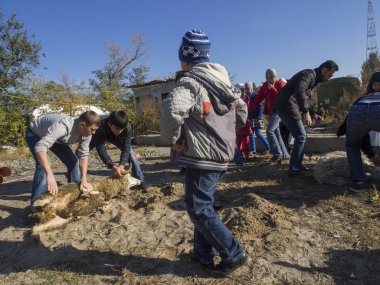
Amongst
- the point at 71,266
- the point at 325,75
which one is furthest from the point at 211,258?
the point at 325,75

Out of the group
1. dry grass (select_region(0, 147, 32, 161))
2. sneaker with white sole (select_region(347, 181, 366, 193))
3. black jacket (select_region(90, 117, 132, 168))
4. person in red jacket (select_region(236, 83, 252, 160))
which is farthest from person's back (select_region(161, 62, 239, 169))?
dry grass (select_region(0, 147, 32, 161))

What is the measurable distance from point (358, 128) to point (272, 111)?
8.61ft

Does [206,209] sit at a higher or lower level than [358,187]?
higher

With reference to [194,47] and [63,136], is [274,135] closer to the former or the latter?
[63,136]

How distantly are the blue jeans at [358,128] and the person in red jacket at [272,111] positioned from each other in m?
2.14

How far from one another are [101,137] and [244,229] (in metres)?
2.69

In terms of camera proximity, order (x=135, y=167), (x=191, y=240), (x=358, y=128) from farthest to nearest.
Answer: (x=135, y=167) → (x=358, y=128) → (x=191, y=240)

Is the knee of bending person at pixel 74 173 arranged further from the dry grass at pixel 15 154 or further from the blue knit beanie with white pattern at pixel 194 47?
the dry grass at pixel 15 154

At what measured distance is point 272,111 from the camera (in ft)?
21.3

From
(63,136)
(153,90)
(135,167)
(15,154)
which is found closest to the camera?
(63,136)

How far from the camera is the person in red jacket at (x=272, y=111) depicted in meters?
6.29

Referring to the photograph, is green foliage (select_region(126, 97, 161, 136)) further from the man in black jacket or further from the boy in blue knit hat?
the boy in blue knit hat

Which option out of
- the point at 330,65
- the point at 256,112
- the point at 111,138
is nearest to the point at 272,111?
the point at 256,112

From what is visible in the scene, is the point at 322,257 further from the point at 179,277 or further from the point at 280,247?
the point at 179,277
